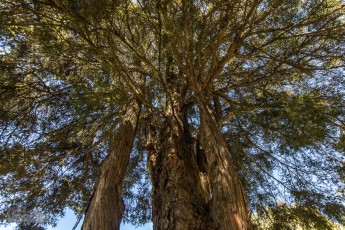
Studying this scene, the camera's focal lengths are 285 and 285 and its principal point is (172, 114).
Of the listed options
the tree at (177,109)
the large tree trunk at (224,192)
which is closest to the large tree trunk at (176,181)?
the tree at (177,109)

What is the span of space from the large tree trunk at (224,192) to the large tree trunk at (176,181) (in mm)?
336

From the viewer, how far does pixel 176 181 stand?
345 centimetres

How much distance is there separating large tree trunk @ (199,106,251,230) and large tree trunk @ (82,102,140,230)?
3.58ft

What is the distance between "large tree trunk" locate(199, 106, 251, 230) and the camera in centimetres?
235

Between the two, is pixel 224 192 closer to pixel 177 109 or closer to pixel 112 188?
pixel 112 188

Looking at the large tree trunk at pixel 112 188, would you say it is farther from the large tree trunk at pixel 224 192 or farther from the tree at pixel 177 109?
the large tree trunk at pixel 224 192

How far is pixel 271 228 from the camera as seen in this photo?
Answer: 4949 mm

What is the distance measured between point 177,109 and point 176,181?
5.46 ft

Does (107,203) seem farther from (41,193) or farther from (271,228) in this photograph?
(271,228)

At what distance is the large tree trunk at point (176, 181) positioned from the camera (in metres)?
3.04

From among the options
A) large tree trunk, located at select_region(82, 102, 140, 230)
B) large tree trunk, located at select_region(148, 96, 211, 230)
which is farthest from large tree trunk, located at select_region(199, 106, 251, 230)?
large tree trunk, located at select_region(82, 102, 140, 230)

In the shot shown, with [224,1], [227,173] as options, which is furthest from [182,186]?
[224,1]

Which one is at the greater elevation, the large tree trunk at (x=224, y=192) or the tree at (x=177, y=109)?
the tree at (x=177, y=109)

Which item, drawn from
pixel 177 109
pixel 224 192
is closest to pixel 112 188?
pixel 224 192
